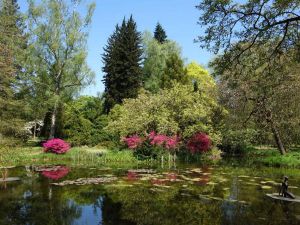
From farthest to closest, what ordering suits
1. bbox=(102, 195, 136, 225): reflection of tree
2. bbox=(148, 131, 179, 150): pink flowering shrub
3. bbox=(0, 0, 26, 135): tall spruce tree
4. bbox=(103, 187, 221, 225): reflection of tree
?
bbox=(148, 131, 179, 150): pink flowering shrub < bbox=(0, 0, 26, 135): tall spruce tree < bbox=(103, 187, 221, 225): reflection of tree < bbox=(102, 195, 136, 225): reflection of tree

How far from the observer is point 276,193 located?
1758 centimetres

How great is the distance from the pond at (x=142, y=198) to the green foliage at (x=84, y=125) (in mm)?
13320

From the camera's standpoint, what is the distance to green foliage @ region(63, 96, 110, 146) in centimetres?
3797

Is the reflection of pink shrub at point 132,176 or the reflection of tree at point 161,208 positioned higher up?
the reflection of pink shrub at point 132,176

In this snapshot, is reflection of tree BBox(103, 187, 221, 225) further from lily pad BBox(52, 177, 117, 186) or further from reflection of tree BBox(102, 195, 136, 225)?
lily pad BBox(52, 177, 117, 186)

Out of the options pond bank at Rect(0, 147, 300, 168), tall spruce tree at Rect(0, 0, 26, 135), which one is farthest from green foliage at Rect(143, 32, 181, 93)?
pond bank at Rect(0, 147, 300, 168)

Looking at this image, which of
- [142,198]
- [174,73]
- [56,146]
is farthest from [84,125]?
[142,198]

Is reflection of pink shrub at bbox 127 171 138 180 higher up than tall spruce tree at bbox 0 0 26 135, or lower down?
lower down

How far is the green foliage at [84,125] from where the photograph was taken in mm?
37969

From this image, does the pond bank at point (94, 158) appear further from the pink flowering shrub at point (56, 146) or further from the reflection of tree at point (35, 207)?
the reflection of tree at point (35, 207)

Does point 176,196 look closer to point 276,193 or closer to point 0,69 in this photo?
point 276,193

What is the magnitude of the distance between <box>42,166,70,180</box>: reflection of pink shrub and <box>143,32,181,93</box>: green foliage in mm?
27887

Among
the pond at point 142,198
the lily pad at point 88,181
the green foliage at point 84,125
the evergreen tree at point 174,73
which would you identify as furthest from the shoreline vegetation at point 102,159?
the evergreen tree at point 174,73

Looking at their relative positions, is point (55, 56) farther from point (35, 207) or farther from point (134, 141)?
point (35, 207)
